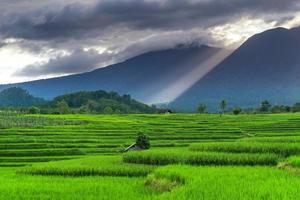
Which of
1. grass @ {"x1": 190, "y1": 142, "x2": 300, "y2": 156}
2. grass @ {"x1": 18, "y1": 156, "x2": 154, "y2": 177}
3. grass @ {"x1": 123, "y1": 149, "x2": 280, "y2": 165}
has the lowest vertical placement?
grass @ {"x1": 18, "y1": 156, "x2": 154, "y2": 177}

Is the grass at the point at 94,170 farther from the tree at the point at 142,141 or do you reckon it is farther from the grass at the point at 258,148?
the tree at the point at 142,141

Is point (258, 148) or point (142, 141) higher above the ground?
point (258, 148)

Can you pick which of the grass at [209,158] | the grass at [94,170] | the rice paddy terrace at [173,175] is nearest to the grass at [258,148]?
the rice paddy terrace at [173,175]

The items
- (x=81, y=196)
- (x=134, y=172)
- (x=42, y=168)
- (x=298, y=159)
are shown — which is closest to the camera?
(x=81, y=196)

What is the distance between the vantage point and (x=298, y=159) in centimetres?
2155

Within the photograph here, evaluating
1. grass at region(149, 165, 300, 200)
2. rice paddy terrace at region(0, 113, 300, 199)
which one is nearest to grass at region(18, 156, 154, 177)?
rice paddy terrace at region(0, 113, 300, 199)

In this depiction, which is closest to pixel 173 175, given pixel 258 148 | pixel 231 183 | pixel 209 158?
pixel 231 183

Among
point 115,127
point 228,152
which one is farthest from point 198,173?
point 115,127

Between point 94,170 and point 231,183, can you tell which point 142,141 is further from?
point 231,183

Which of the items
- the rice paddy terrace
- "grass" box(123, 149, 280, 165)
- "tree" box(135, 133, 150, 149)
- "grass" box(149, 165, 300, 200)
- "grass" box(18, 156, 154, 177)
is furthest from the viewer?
"tree" box(135, 133, 150, 149)

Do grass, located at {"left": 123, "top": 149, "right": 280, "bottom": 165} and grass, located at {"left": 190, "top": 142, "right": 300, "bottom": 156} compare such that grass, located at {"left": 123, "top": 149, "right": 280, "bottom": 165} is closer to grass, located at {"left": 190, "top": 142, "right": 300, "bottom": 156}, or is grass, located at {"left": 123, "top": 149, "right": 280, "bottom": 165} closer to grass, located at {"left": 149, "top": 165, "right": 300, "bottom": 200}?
grass, located at {"left": 190, "top": 142, "right": 300, "bottom": 156}

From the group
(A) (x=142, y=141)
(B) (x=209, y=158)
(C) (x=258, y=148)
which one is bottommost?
(A) (x=142, y=141)

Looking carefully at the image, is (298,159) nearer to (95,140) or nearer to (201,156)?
(201,156)

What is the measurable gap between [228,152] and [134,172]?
6.14m
